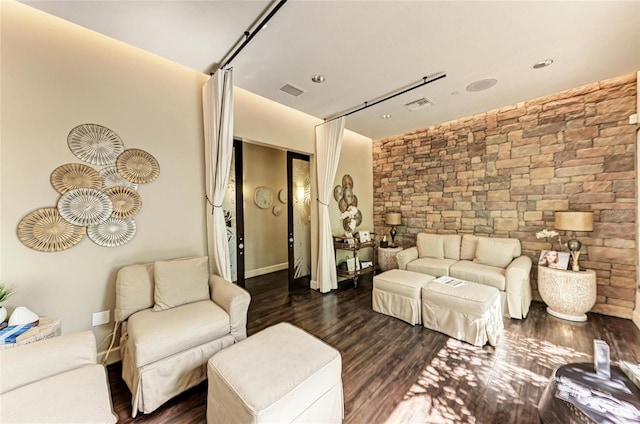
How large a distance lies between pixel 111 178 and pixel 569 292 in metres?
5.25

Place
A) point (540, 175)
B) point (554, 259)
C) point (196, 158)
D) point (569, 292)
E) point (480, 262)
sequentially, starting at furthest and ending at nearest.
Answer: point (480, 262) < point (540, 175) < point (554, 259) < point (569, 292) < point (196, 158)

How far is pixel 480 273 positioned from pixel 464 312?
100cm

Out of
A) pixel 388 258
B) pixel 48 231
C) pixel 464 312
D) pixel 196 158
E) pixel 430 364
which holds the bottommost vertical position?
pixel 430 364

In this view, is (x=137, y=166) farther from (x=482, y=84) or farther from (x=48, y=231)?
(x=482, y=84)

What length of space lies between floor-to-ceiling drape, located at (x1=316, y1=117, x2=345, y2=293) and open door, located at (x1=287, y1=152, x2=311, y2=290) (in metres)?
0.42

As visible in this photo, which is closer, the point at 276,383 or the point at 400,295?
the point at 276,383

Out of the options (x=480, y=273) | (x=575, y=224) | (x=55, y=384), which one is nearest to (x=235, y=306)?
(x=55, y=384)

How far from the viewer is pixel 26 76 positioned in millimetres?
1972

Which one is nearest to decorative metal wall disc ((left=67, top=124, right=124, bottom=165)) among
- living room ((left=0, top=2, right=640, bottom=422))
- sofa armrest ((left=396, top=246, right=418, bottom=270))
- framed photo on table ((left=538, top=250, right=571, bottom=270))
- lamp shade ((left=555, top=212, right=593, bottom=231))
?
living room ((left=0, top=2, right=640, bottom=422))

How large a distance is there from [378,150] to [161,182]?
4433mm

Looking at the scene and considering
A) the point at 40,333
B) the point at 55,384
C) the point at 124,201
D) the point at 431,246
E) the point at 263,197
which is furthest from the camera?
the point at 263,197

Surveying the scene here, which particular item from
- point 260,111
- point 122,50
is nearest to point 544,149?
point 260,111

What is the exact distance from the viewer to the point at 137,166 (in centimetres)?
246

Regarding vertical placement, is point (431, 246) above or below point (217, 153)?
below
